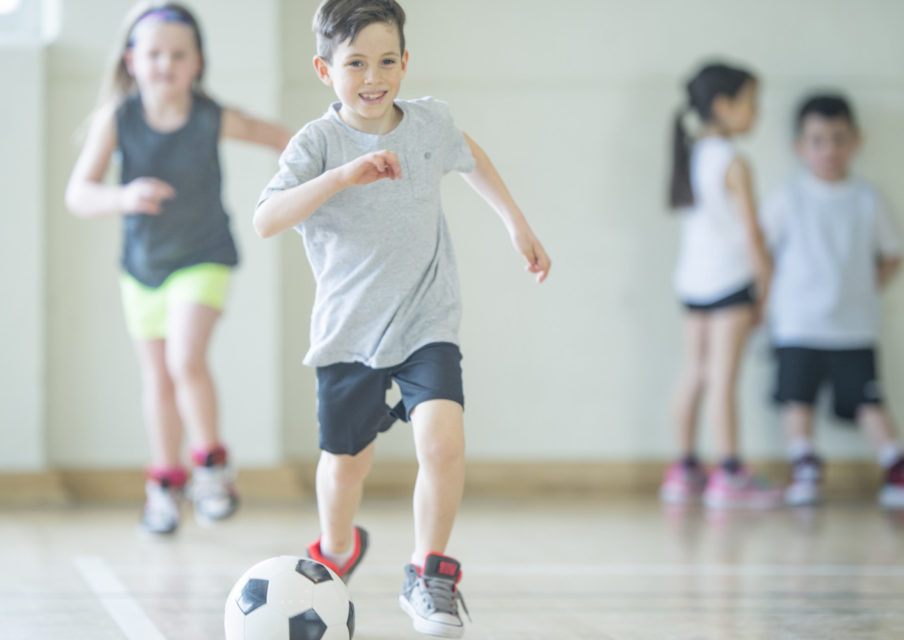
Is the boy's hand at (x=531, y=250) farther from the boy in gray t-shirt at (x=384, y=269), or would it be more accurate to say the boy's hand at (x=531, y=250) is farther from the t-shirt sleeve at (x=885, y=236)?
the t-shirt sleeve at (x=885, y=236)

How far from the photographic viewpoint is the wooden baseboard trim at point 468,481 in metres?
3.80

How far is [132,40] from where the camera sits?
310cm

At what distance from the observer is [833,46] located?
424 centimetres

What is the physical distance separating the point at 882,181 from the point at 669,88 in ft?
2.81

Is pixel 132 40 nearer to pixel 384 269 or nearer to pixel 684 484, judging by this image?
pixel 384 269

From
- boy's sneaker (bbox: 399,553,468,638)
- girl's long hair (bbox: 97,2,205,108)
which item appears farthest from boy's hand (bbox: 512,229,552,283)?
girl's long hair (bbox: 97,2,205,108)

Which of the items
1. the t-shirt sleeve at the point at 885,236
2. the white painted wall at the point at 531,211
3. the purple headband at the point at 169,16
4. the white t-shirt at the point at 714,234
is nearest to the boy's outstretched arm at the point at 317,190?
the purple headband at the point at 169,16

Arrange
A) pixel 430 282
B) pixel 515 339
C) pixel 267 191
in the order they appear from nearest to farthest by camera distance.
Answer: pixel 267 191, pixel 430 282, pixel 515 339

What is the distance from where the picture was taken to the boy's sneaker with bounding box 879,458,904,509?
3.87 meters

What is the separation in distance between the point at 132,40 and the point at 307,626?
1.97 meters

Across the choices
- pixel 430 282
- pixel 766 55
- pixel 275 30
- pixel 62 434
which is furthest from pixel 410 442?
pixel 430 282

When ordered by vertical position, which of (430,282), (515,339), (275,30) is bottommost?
(515,339)

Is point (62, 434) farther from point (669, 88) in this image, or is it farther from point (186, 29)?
point (669, 88)

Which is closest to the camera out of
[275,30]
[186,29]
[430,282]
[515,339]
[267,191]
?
[267,191]
